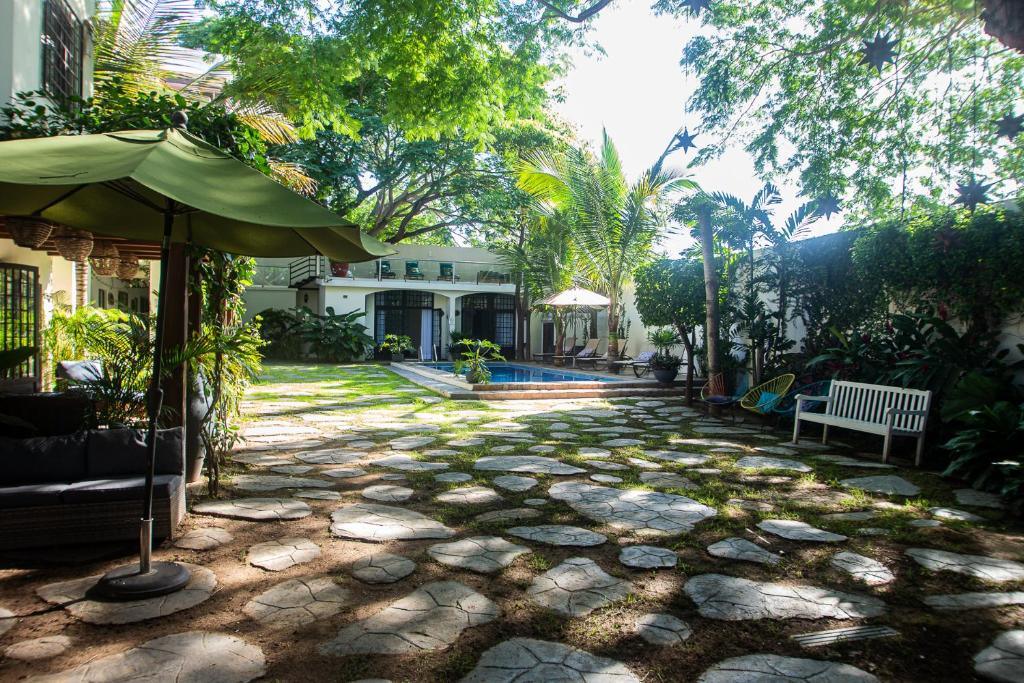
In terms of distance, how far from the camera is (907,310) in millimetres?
7625

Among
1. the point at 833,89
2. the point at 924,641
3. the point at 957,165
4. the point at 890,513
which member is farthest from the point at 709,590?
the point at 957,165

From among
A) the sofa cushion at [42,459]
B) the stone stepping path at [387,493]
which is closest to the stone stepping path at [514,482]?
the stone stepping path at [387,493]

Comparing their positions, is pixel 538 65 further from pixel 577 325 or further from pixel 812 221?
pixel 577 325

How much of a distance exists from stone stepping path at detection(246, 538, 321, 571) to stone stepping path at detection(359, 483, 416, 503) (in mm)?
961

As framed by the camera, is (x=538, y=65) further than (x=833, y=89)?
Yes

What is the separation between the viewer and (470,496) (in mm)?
4633

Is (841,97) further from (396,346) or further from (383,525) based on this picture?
(396,346)

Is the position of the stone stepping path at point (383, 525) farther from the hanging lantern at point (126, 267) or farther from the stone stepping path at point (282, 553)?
the hanging lantern at point (126, 267)

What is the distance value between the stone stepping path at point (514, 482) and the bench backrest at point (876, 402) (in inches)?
154

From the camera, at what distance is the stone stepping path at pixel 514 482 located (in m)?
4.89

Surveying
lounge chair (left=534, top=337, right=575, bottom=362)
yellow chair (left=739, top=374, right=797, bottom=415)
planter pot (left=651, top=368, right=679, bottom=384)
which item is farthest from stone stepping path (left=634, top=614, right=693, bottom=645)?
lounge chair (left=534, top=337, right=575, bottom=362)

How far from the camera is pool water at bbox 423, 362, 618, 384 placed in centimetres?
1568

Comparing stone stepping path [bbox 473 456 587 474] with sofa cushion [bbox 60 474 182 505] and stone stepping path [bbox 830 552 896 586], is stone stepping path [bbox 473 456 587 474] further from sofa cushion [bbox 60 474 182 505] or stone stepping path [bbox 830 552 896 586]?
sofa cushion [bbox 60 474 182 505]

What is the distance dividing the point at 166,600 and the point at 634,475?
3748 mm
